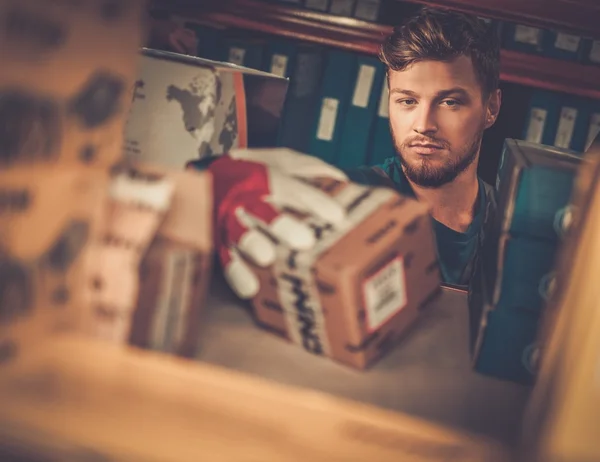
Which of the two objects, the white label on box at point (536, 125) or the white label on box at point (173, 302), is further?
the white label on box at point (536, 125)

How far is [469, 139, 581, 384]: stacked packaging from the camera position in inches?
31.1

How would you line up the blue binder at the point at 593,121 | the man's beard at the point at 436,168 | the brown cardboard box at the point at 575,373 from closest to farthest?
the brown cardboard box at the point at 575,373, the man's beard at the point at 436,168, the blue binder at the point at 593,121

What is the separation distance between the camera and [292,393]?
64 cm

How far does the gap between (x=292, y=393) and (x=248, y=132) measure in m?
0.78

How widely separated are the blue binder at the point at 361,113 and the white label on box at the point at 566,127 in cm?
53

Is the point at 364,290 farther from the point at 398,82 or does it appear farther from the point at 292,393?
the point at 398,82

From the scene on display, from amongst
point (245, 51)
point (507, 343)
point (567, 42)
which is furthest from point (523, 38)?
point (507, 343)

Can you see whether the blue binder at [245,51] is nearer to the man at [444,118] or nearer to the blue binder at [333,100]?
the blue binder at [333,100]

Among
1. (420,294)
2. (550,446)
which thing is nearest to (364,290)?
(420,294)

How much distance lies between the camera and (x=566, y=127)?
1.72m

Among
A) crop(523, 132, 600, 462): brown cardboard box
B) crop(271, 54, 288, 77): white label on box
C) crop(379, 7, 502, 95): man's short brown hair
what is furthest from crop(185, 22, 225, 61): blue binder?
crop(523, 132, 600, 462): brown cardboard box

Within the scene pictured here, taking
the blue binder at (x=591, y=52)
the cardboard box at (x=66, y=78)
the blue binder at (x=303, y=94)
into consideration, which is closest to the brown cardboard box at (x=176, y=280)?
the cardboard box at (x=66, y=78)

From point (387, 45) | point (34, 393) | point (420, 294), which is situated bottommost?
point (34, 393)

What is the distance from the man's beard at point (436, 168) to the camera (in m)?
1.59
